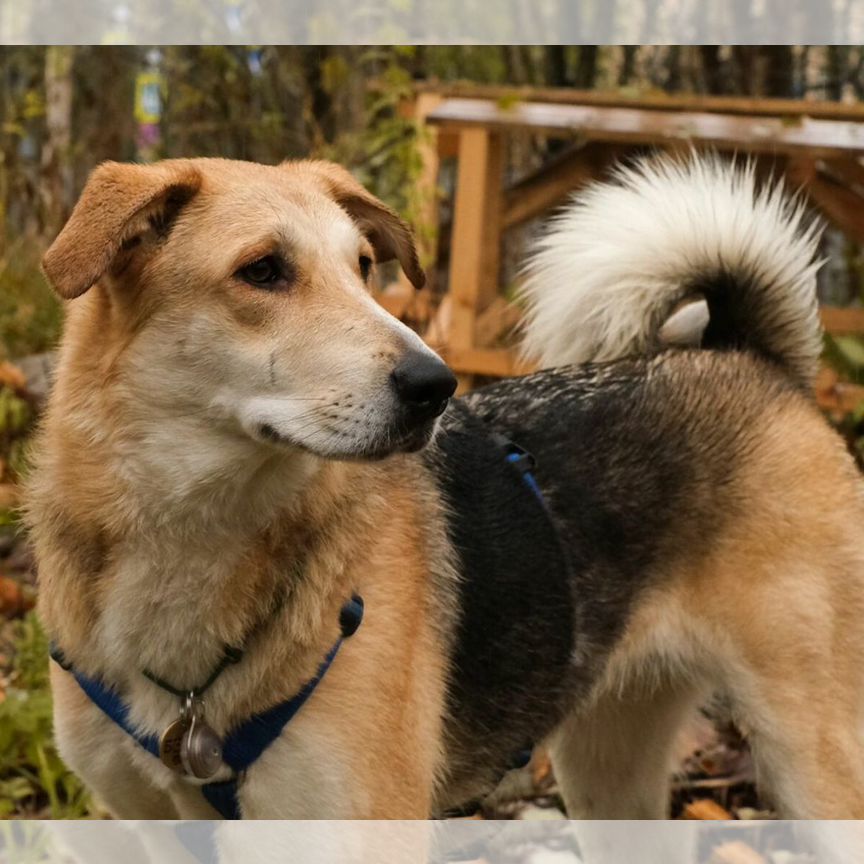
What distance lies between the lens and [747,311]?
11.5 ft

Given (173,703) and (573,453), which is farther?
(573,453)

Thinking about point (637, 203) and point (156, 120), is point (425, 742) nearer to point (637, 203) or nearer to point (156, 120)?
point (637, 203)

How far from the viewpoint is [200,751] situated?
2.36 metres

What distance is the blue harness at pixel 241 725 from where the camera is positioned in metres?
2.41

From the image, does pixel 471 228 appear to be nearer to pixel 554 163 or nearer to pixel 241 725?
pixel 554 163

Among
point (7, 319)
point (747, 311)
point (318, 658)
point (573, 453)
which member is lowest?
point (7, 319)

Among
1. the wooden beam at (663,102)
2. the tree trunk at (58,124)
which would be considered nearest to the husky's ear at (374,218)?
the wooden beam at (663,102)

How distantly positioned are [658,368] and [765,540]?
1.81ft

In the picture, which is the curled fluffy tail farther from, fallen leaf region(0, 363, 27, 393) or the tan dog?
fallen leaf region(0, 363, 27, 393)

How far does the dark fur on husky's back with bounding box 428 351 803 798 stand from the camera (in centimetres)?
292

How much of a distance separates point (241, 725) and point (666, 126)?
4.11m

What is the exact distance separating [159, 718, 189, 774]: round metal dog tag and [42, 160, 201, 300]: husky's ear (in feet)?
2.79

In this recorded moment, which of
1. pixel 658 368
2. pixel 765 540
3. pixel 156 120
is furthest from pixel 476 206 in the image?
pixel 156 120

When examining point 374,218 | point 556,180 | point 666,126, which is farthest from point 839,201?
point 374,218
